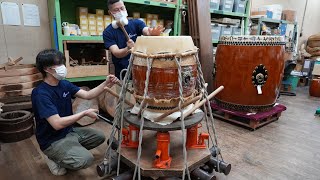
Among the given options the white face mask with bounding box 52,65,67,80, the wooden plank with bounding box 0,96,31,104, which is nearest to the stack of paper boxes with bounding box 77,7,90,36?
the wooden plank with bounding box 0,96,31,104

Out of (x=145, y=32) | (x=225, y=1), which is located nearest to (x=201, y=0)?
(x=225, y=1)

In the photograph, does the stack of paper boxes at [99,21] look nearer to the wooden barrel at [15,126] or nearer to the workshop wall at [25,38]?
the workshop wall at [25,38]

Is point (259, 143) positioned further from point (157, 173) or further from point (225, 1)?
point (225, 1)

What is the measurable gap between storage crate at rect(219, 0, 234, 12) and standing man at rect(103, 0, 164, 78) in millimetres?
2164

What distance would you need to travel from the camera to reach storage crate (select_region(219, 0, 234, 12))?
373 centimetres

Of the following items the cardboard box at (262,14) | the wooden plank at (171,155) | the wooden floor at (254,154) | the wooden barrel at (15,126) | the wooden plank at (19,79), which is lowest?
the wooden floor at (254,154)

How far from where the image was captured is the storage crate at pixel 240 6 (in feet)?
12.9

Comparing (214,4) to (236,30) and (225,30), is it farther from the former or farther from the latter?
(236,30)

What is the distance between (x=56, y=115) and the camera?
1.43 meters

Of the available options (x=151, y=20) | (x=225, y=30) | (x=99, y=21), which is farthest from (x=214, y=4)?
(x=99, y=21)

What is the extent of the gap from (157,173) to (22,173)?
3.45ft

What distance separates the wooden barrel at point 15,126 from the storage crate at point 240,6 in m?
3.54

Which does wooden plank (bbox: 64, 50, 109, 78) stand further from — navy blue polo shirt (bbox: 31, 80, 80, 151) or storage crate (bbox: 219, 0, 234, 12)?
storage crate (bbox: 219, 0, 234, 12)

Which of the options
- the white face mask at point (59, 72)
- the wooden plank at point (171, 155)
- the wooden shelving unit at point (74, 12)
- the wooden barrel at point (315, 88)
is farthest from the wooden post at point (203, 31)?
the wooden barrel at point (315, 88)
